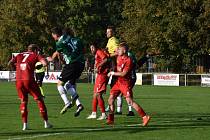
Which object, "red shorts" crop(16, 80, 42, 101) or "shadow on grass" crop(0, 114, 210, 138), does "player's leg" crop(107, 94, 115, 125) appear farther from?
"red shorts" crop(16, 80, 42, 101)

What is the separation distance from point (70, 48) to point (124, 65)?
1.79 meters

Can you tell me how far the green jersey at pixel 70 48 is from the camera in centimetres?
1520

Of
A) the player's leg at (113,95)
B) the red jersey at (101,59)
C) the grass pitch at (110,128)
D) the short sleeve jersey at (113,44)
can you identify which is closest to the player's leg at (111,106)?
the player's leg at (113,95)

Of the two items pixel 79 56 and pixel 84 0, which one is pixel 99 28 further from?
pixel 79 56

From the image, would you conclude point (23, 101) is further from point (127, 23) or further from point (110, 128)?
point (127, 23)

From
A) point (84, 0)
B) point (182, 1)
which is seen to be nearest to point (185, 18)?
point (182, 1)

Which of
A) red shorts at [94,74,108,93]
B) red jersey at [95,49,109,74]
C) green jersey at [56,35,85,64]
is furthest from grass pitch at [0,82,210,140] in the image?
green jersey at [56,35,85,64]

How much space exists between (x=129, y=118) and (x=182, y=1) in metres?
42.4

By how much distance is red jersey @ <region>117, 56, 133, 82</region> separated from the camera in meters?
14.3

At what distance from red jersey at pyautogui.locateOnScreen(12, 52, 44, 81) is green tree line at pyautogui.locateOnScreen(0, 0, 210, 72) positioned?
4460cm

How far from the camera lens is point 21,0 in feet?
235

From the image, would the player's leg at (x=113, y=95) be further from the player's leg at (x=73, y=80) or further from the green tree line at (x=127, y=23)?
the green tree line at (x=127, y=23)

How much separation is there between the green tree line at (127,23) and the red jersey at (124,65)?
43.3 meters

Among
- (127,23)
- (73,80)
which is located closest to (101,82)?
(73,80)
